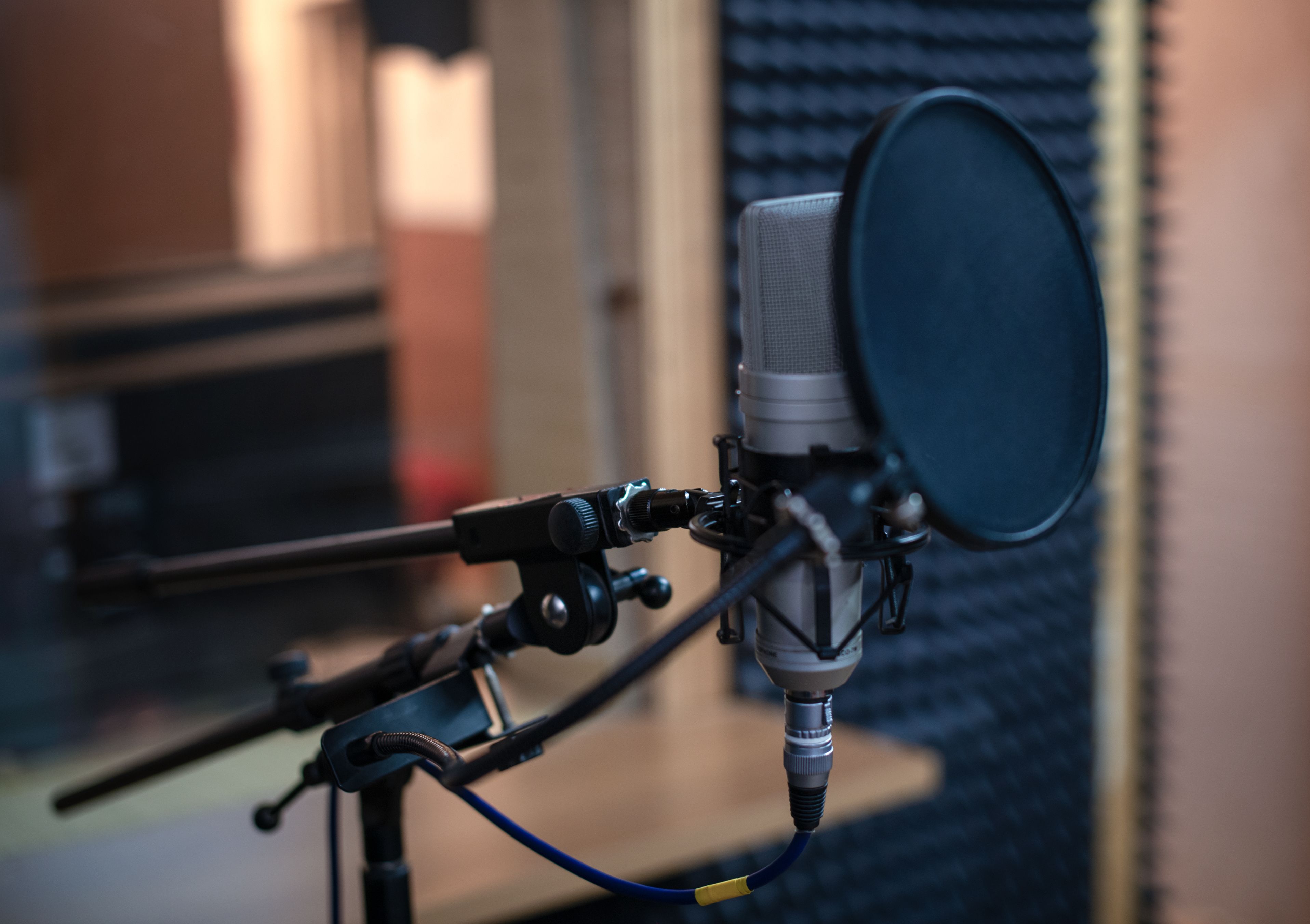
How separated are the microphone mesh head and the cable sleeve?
21 cm

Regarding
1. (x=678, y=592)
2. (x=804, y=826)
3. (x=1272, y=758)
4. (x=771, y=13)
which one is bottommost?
(x=1272, y=758)

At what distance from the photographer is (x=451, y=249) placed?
172 cm

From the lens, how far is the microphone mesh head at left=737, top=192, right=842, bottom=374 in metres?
0.45

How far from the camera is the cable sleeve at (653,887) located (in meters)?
0.46

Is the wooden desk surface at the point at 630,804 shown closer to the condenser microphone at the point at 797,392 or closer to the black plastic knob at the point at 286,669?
the black plastic knob at the point at 286,669

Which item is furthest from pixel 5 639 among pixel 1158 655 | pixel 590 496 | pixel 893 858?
pixel 1158 655

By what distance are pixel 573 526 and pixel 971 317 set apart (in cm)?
21

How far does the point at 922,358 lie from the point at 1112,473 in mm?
1981

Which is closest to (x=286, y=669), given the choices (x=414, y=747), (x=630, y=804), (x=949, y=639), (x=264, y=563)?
(x=264, y=563)

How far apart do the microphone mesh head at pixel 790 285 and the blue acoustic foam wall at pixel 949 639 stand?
3.58ft

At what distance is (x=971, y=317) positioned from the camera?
0.43 meters

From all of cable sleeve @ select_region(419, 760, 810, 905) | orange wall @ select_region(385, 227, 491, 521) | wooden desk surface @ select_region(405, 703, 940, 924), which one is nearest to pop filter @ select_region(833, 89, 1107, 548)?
cable sleeve @ select_region(419, 760, 810, 905)

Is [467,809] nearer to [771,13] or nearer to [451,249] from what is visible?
[451,249]

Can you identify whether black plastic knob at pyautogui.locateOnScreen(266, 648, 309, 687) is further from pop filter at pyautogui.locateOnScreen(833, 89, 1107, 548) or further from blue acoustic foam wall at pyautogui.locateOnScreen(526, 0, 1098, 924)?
blue acoustic foam wall at pyautogui.locateOnScreen(526, 0, 1098, 924)
